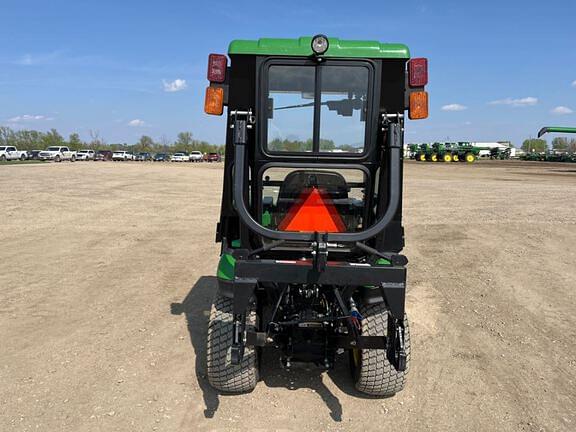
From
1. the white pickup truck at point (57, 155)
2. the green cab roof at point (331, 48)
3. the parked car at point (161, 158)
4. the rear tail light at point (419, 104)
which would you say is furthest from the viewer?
the parked car at point (161, 158)

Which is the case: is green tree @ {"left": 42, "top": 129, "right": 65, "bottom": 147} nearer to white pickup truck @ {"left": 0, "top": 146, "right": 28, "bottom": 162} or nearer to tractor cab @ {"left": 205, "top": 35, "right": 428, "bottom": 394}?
white pickup truck @ {"left": 0, "top": 146, "right": 28, "bottom": 162}

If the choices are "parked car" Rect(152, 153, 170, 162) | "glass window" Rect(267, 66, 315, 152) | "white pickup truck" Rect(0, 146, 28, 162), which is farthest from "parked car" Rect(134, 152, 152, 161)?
"glass window" Rect(267, 66, 315, 152)

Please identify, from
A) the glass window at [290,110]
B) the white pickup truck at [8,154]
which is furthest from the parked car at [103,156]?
the glass window at [290,110]

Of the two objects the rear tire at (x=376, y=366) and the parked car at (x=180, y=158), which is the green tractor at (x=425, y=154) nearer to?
the parked car at (x=180, y=158)

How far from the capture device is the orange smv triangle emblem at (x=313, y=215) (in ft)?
11.3

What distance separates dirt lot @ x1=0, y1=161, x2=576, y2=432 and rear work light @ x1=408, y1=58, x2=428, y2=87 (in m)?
2.26

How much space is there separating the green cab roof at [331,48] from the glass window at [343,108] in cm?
10

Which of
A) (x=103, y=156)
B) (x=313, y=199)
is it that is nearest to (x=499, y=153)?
(x=103, y=156)

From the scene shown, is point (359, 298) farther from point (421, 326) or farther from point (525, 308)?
point (525, 308)

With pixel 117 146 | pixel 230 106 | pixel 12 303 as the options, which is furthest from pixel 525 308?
pixel 117 146

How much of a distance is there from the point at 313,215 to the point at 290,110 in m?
0.76

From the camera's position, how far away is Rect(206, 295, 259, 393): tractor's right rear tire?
3.42 metres

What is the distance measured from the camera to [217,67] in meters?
3.31

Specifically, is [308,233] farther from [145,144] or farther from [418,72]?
[145,144]
